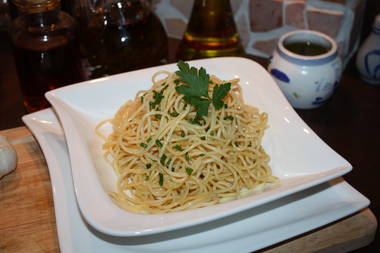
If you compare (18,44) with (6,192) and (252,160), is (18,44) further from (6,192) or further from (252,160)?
(252,160)

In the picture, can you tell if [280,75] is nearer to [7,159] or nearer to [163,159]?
[163,159]

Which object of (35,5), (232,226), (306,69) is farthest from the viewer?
(306,69)

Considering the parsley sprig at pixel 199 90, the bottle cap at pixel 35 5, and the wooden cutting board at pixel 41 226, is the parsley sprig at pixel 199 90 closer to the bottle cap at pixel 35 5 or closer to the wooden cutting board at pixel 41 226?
the wooden cutting board at pixel 41 226

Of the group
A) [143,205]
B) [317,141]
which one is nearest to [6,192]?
[143,205]

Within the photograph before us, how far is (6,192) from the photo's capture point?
1.18 metres

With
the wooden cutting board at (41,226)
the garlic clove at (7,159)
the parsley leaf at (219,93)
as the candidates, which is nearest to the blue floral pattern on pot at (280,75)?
the parsley leaf at (219,93)

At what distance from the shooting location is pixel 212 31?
5.37 feet

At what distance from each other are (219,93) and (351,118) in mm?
635

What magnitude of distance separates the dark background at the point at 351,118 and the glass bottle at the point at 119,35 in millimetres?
274

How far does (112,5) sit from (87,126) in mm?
496

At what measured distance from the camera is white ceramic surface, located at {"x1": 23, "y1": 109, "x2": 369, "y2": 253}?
0.96 m

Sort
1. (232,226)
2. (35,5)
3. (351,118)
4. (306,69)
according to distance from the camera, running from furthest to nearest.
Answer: (351,118) → (306,69) → (35,5) → (232,226)

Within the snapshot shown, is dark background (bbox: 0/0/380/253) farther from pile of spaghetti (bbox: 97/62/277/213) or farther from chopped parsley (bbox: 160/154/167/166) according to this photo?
chopped parsley (bbox: 160/154/167/166)

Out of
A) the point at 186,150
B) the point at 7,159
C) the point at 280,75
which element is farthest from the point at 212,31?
the point at 7,159
